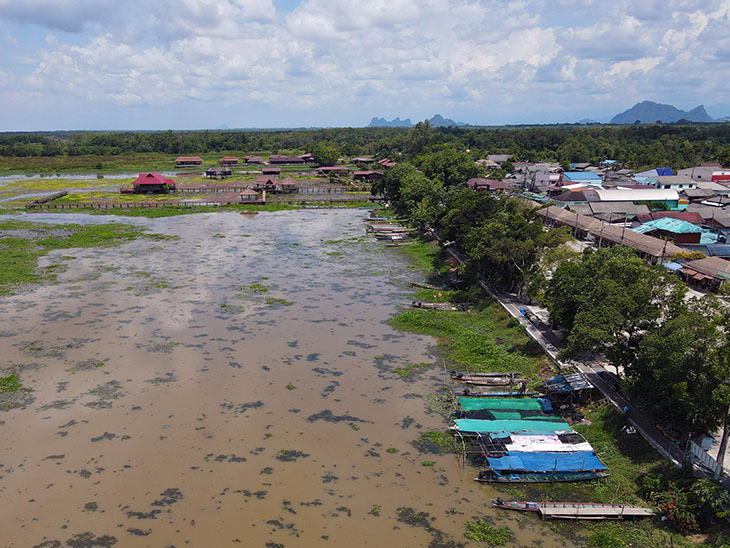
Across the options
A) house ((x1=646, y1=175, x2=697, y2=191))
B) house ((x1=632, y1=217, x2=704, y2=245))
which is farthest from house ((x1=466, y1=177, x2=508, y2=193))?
house ((x1=632, y1=217, x2=704, y2=245))

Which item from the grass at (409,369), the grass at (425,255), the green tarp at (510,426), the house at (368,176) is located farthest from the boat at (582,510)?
the house at (368,176)

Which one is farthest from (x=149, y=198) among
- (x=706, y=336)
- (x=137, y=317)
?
(x=706, y=336)

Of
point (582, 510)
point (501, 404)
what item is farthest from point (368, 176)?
point (582, 510)

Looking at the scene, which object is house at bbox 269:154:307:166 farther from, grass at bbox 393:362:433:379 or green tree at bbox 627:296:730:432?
green tree at bbox 627:296:730:432

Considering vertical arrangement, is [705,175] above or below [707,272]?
above

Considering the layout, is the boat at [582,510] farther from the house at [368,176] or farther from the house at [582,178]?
the house at [368,176]

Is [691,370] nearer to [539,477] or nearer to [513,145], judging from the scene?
[539,477]
